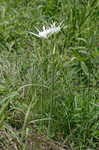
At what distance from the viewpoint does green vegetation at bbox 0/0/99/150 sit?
257cm

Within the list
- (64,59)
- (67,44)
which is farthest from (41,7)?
(64,59)

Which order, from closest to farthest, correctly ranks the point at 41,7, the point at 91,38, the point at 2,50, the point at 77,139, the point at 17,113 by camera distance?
the point at 77,139 < the point at 17,113 < the point at 91,38 < the point at 2,50 < the point at 41,7

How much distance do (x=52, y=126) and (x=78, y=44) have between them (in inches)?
43.3

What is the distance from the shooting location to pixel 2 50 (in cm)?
371

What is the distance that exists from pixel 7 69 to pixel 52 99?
0.73m

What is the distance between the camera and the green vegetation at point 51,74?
8.45 feet

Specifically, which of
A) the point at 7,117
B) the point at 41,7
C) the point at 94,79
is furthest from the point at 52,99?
the point at 41,7

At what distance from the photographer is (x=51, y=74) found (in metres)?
2.81

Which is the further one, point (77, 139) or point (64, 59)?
point (64, 59)

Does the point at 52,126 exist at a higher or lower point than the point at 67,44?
lower

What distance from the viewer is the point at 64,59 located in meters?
3.18

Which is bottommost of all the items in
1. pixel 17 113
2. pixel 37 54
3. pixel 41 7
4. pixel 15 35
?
pixel 17 113

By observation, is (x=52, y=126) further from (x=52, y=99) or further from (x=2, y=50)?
(x=2, y=50)

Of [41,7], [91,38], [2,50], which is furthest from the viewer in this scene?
[41,7]
